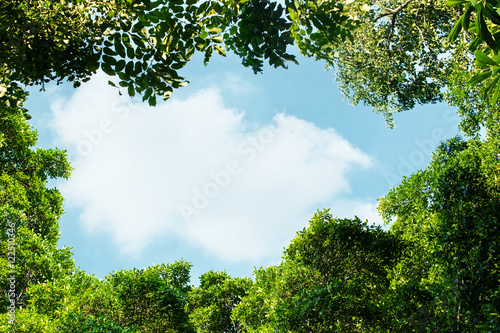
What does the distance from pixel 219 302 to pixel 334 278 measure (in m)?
11.0

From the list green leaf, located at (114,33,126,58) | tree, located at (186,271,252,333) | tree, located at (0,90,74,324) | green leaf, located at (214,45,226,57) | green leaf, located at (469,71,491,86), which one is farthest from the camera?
tree, located at (186,271,252,333)

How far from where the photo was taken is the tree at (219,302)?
22.4 meters

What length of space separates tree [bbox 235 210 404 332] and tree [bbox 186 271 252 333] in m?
7.99

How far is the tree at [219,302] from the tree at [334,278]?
799 cm

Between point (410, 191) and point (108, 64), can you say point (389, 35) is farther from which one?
point (108, 64)

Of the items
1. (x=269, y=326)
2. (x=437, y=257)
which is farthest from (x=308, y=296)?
(x=437, y=257)

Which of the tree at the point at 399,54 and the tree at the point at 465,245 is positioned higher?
the tree at the point at 399,54

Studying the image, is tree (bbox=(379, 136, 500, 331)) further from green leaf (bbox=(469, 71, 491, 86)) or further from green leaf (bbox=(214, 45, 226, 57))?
green leaf (bbox=(214, 45, 226, 57))

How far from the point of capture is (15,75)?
Answer: 6266 millimetres

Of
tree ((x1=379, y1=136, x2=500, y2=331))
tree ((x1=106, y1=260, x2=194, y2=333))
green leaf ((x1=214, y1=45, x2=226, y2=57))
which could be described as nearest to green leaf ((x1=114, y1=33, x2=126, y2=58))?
green leaf ((x1=214, y1=45, x2=226, y2=57))

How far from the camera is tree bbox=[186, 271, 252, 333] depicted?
22.4m

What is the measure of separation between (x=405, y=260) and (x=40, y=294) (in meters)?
15.9

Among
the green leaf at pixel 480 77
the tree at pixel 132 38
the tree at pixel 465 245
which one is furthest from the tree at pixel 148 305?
the green leaf at pixel 480 77

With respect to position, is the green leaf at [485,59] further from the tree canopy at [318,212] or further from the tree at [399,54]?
the tree at [399,54]
